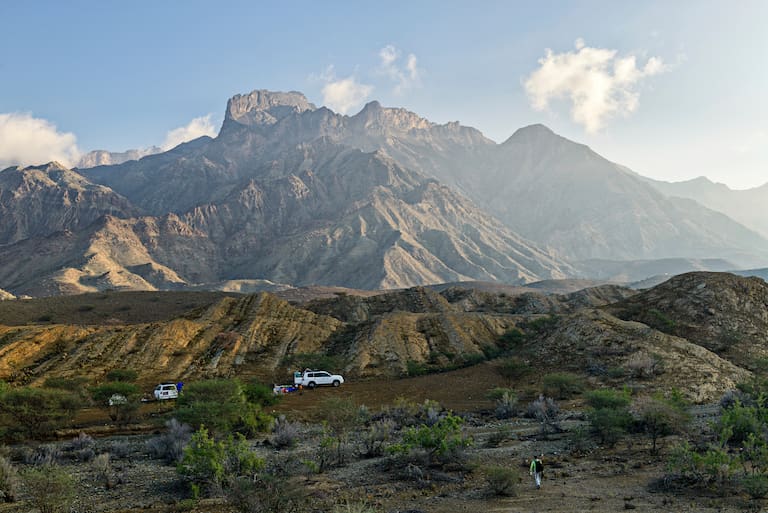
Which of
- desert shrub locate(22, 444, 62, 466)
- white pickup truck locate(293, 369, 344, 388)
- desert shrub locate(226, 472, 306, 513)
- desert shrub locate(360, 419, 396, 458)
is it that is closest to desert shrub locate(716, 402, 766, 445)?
desert shrub locate(360, 419, 396, 458)

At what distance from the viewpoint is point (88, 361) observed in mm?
41656

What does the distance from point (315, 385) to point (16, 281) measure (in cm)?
19796

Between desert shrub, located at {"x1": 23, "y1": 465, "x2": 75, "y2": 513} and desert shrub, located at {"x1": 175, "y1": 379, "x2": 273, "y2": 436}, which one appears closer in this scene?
desert shrub, located at {"x1": 23, "y1": 465, "x2": 75, "y2": 513}

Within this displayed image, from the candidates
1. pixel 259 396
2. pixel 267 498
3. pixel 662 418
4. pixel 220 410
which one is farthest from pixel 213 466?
pixel 662 418

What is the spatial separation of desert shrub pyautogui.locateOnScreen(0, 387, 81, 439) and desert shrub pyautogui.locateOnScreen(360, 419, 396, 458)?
51.6 feet

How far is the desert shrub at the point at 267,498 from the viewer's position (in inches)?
474

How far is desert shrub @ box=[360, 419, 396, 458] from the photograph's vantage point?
19922 mm

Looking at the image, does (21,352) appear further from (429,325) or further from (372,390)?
(429,325)

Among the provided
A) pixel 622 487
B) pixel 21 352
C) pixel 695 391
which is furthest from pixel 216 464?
pixel 21 352

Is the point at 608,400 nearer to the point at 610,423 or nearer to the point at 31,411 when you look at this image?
the point at 610,423

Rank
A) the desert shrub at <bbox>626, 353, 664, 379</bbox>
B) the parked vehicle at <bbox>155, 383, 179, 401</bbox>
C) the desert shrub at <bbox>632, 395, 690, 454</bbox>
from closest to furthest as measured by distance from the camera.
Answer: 1. the desert shrub at <bbox>632, 395, 690, 454</bbox>
2. the desert shrub at <bbox>626, 353, 664, 379</bbox>
3. the parked vehicle at <bbox>155, 383, 179, 401</bbox>

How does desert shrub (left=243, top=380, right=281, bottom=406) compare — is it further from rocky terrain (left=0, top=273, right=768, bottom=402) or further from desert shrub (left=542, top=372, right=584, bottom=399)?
desert shrub (left=542, top=372, right=584, bottom=399)

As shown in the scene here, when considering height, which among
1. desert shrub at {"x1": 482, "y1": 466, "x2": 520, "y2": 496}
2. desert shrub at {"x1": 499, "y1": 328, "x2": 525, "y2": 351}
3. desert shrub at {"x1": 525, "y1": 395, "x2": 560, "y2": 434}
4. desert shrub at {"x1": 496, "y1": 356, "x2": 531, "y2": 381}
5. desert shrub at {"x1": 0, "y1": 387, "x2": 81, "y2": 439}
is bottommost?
desert shrub at {"x1": 525, "y1": 395, "x2": 560, "y2": 434}

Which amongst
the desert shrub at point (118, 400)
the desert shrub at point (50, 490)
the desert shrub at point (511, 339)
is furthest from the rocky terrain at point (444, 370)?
the desert shrub at point (50, 490)
